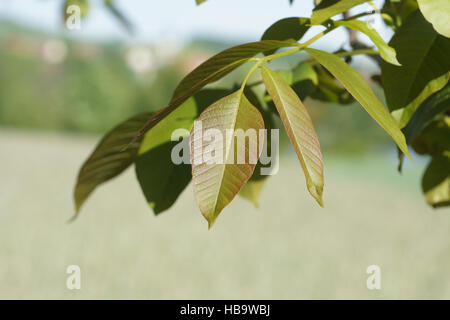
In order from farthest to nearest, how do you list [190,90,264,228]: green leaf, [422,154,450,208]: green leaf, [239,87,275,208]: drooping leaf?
[422,154,450,208]: green leaf, [239,87,275,208]: drooping leaf, [190,90,264,228]: green leaf

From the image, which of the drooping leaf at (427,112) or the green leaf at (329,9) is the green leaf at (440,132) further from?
the green leaf at (329,9)

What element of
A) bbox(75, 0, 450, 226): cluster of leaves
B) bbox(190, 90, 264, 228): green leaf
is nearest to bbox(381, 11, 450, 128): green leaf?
bbox(75, 0, 450, 226): cluster of leaves

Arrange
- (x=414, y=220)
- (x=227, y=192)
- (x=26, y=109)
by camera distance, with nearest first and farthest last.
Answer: (x=227, y=192) → (x=414, y=220) → (x=26, y=109)

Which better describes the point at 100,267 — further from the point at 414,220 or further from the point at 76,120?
the point at 76,120

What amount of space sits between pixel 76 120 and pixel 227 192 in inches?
440

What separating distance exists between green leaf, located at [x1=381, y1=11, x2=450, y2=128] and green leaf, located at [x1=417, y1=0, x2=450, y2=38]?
0.04 m

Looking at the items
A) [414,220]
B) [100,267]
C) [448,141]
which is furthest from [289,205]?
[448,141]

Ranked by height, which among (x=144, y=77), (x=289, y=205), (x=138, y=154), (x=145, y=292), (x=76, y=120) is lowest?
(x=145, y=292)

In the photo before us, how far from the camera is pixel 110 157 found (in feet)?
1.33

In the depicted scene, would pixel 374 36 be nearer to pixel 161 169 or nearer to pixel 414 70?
pixel 414 70

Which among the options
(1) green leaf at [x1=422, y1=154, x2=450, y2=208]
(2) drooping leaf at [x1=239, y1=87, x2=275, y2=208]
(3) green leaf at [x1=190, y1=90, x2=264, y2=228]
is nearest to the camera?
(3) green leaf at [x1=190, y1=90, x2=264, y2=228]

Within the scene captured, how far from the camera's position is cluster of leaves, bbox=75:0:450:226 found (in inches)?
9.8

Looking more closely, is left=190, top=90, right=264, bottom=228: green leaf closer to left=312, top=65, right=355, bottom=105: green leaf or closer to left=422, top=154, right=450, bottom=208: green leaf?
left=312, top=65, right=355, bottom=105: green leaf

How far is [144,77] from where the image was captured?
1162cm
